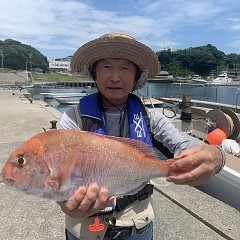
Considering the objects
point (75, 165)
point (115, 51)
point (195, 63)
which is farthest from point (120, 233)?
point (195, 63)

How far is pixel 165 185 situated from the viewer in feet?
14.4

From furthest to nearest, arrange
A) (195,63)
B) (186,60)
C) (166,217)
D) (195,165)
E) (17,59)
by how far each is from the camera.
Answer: (17,59) → (186,60) → (195,63) → (166,217) → (195,165)

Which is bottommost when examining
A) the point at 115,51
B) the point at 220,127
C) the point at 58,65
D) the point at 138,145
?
the point at 220,127

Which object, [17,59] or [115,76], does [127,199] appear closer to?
[115,76]

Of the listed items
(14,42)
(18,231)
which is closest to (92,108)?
(18,231)

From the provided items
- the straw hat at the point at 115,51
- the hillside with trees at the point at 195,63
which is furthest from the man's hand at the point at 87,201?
the hillside with trees at the point at 195,63

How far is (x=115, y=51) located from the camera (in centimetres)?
177

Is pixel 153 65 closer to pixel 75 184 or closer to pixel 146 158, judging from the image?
pixel 146 158

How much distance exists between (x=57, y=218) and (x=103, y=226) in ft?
6.93

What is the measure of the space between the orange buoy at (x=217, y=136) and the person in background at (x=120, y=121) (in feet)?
17.3

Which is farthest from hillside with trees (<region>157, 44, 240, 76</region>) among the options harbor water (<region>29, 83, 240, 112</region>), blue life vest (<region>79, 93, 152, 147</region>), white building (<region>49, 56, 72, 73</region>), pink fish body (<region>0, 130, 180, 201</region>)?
pink fish body (<region>0, 130, 180, 201</region>)

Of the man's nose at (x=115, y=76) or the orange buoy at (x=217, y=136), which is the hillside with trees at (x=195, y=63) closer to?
the orange buoy at (x=217, y=136)

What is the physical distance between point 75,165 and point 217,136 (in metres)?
6.08

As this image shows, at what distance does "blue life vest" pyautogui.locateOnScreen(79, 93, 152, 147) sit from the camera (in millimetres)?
1736
